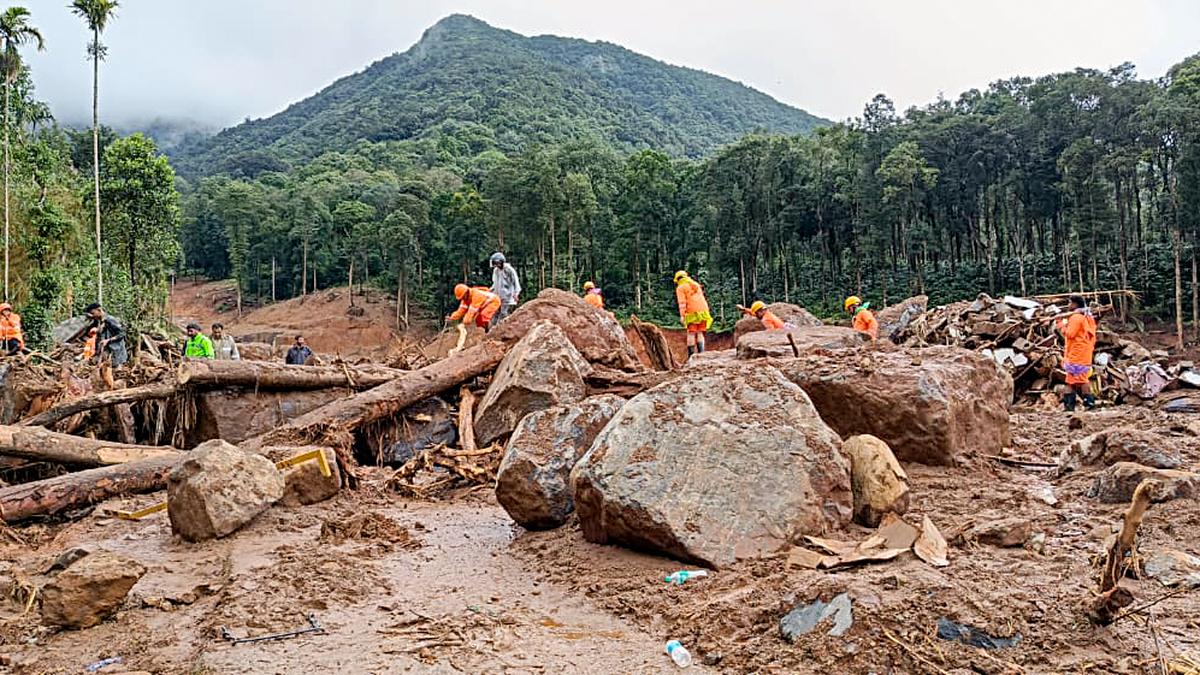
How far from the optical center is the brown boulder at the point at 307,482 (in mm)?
7375

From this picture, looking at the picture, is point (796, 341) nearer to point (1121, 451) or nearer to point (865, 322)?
point (865, 322)

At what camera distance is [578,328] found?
10.9m

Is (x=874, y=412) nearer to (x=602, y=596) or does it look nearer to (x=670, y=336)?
(x=602, y=596)

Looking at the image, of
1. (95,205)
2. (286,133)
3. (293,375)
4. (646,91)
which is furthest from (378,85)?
(293,375)

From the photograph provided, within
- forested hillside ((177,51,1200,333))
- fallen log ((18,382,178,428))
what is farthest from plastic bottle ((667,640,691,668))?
forested hillside ((177,51,1200,333))

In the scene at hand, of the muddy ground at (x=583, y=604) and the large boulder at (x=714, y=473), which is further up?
the large boulder at (x=714, y=473)

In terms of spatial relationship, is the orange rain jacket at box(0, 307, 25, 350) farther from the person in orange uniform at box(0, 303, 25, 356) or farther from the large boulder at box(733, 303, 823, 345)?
the large boulder at box(733, 303, 823, 345)

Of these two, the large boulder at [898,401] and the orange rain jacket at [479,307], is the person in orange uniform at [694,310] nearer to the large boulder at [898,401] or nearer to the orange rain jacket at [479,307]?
the orange rain jacket at [479,307]

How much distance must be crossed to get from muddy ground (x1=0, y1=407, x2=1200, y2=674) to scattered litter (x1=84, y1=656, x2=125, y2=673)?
0.14ft

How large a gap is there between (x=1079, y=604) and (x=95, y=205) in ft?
124

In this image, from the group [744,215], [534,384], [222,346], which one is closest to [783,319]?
[222,346]

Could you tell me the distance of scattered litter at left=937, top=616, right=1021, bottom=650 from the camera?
3.50m

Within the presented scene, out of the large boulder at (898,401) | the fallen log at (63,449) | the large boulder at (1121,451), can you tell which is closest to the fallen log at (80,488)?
the fallen log at (63,449)

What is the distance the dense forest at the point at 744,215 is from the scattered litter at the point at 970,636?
29.8 metres
